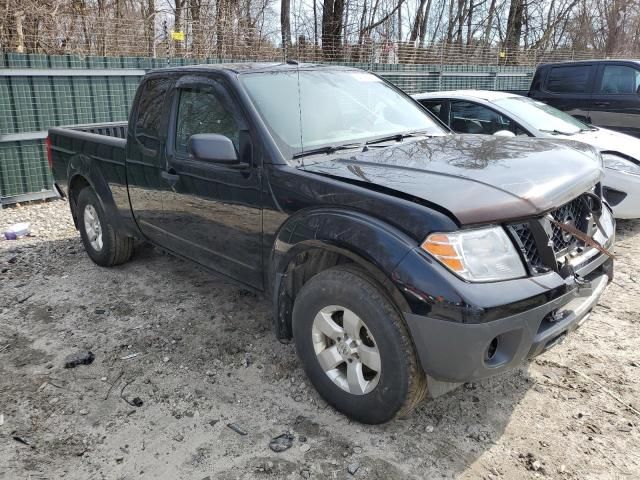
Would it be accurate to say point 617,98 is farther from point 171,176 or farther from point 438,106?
point 171,176

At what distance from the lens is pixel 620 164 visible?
5.86 metres

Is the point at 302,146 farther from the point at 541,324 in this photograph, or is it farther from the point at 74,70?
the point at 74,70

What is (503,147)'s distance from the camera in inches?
132

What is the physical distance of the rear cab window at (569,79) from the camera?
870 cm

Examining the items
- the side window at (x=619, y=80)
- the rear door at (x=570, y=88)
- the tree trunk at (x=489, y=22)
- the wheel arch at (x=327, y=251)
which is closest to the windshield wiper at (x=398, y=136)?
the wheel arch at (x=327, y=251)

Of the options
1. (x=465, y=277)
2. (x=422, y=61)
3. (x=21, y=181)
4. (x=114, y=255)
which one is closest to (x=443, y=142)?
(x=465, y=277)

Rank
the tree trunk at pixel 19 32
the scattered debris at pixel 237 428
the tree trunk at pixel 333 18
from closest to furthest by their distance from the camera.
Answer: the scattered debris at pixel 237 428 → the tree trunk at pixel 19 32 → the tree trunk at pixel 333 18

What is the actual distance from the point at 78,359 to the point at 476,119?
203 inches

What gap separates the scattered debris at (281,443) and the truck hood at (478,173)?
4.50 ft

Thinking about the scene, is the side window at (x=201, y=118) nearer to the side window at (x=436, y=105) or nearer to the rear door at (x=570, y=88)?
the side window at (x=436, y=105)

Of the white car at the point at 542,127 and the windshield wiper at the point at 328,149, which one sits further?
the white car at the point at 542,127

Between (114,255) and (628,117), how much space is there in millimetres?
7510

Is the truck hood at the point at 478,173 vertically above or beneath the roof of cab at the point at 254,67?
beneath

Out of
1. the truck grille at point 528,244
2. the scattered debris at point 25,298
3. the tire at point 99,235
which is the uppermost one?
the truck grille at point 528,244
